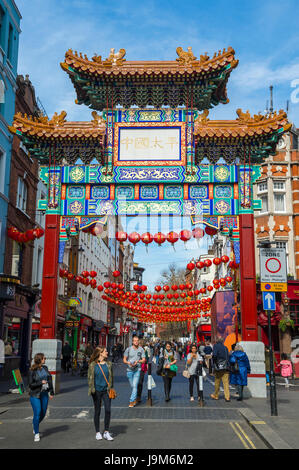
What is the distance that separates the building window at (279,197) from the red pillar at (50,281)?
1848 centimetres

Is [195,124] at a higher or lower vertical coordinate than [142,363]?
higher

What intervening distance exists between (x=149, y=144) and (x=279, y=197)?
54.4ft

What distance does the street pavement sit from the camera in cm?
824

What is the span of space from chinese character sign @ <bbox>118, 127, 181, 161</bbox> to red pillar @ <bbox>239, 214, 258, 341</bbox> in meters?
3.48

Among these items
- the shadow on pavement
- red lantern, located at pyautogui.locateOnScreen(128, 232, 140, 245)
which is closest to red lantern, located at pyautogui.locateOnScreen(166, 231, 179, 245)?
red lantern, located at pyautogui.locateOnScreen(128, 232, 140, 245)

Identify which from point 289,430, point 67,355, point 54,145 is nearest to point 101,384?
point 289,430

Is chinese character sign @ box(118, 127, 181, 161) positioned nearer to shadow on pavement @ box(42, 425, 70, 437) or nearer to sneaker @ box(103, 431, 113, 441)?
shadow on pavement @ box(42, 425, 70, 437)

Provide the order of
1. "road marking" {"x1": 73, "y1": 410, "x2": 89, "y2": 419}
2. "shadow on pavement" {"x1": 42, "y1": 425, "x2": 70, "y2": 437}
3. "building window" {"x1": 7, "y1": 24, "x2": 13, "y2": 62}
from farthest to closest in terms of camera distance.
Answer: "building window" {"x1": 7, "y1": 24, "x2": 13, "y2": 62} < "road marking" {"x1": 73, "y1": 410, "x2": 89, "y2": 419} < "shadow on pavement" {"x1": 42, "y1": 425, "x2": 70, "y2": 437}

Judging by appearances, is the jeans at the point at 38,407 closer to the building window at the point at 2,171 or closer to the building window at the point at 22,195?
the building window at the point at 2,171

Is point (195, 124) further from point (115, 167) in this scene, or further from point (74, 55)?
point (74, 55)

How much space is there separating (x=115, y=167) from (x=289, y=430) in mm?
10844

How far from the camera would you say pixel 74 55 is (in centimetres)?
1677

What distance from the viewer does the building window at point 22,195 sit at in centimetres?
2533

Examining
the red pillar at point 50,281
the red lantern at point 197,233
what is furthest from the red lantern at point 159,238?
the red pillar at point 50,281
